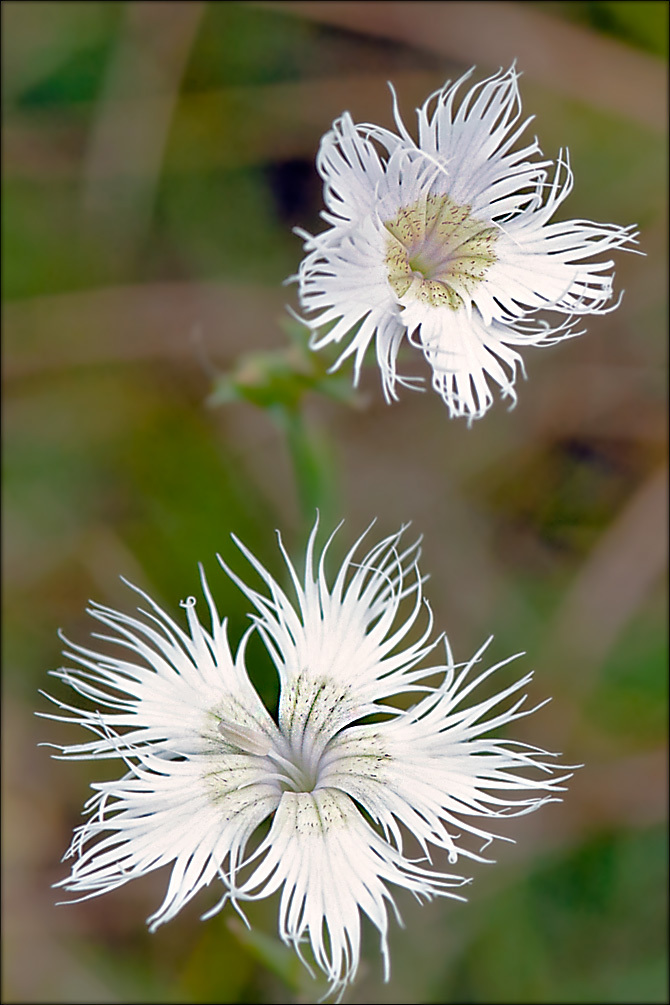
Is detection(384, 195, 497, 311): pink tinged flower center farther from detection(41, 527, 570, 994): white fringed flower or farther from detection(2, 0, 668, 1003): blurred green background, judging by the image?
detection(2, 0, 668, 1003): blurred green background

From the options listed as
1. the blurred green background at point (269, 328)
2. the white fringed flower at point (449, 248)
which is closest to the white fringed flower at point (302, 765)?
the white fringed flower at point (449, 248)

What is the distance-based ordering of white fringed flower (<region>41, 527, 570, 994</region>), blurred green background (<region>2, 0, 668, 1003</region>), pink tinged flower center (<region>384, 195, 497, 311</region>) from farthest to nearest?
blurred green background (<region>2, 0, 668, 1003</region>) → pink tinged flower center (<region>384, 195, 497, 311</region>) → white fringed flower (<region>41, 527, 570, 994</region>)

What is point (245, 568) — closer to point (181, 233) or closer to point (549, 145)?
point (181, 233)

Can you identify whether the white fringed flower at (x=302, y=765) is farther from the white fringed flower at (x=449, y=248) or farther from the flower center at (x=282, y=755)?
the white fringed flower at (x=449, y=248)

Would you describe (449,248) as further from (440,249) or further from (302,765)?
(302,765)

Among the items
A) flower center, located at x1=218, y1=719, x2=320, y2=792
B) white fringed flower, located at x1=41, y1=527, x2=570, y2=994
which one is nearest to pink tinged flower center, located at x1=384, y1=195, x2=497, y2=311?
white fringed flower, located at x1=41, y1=527, x2=570, y2=994

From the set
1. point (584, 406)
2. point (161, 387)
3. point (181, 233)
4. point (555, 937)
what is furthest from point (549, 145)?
point (555, 937)
